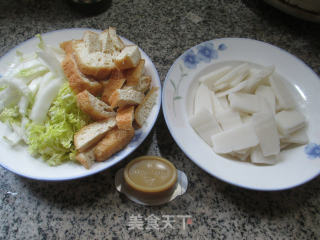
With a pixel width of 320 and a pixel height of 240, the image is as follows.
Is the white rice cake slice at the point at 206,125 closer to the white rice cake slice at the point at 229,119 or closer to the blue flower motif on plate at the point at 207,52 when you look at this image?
the white rice cake slice at the point at 229,119

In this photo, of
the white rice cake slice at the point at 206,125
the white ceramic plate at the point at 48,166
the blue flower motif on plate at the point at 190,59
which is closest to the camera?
the white ceramic plate at the point at 48,166

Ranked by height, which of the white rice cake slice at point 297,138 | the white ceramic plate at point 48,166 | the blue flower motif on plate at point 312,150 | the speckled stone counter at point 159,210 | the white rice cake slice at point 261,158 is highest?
the white rice cake slice at point 297,138

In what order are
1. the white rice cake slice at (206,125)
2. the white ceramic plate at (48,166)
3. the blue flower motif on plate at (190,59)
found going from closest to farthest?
the white ceramic plate at (48,166), the white rice cake slice at (206,125), the blue flower motif on plate at (190,59)

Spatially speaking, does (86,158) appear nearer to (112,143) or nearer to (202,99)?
(112,143)

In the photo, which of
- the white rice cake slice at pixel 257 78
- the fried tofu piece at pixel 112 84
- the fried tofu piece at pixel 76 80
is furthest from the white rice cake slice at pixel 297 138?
the fried tofu piece at pixel 76 80

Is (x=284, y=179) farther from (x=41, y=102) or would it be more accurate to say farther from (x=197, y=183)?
(x=41, y=102)

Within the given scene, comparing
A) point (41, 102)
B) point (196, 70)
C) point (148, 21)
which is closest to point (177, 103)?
point (196, 70)

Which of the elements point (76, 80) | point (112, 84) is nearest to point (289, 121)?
point (112, 84)
